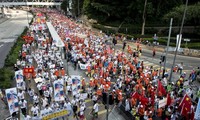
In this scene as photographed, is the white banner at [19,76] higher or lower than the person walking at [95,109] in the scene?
higher

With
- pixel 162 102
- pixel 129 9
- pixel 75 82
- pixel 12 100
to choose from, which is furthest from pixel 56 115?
pixel 129 9

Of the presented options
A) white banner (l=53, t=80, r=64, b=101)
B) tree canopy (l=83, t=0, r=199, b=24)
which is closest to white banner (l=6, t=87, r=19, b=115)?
white banner (l=53, t=80, r=64, b=101)

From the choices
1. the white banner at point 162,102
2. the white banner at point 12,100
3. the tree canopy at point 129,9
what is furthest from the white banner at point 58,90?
the tree canopy at point 129,9

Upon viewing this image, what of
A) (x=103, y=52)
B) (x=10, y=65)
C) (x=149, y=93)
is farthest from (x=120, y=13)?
(x=149, y=93)

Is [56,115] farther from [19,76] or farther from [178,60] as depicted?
[178,60]

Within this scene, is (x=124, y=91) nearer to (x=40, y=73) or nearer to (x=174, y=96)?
(x=174, y=96)

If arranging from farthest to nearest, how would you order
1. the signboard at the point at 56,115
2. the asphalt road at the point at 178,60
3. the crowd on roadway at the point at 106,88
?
the asphalt road at the point at 178,60, the crowd on roadway at the point at 106,88, the signboard at the point at 56,115

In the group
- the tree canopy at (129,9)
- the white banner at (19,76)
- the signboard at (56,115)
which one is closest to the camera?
the signboard at (56,115)

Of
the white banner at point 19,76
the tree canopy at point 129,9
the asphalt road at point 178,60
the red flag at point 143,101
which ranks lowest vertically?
the asphalt road at point 178,60

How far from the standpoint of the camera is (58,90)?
1588 centimetres

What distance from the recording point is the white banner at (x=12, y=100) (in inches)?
564

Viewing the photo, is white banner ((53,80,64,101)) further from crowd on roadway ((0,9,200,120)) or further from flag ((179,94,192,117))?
flag ((179,94,192,117))

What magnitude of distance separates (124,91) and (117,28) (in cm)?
3215

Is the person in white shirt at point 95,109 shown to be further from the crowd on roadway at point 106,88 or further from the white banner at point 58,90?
the white banner at point 58,90
